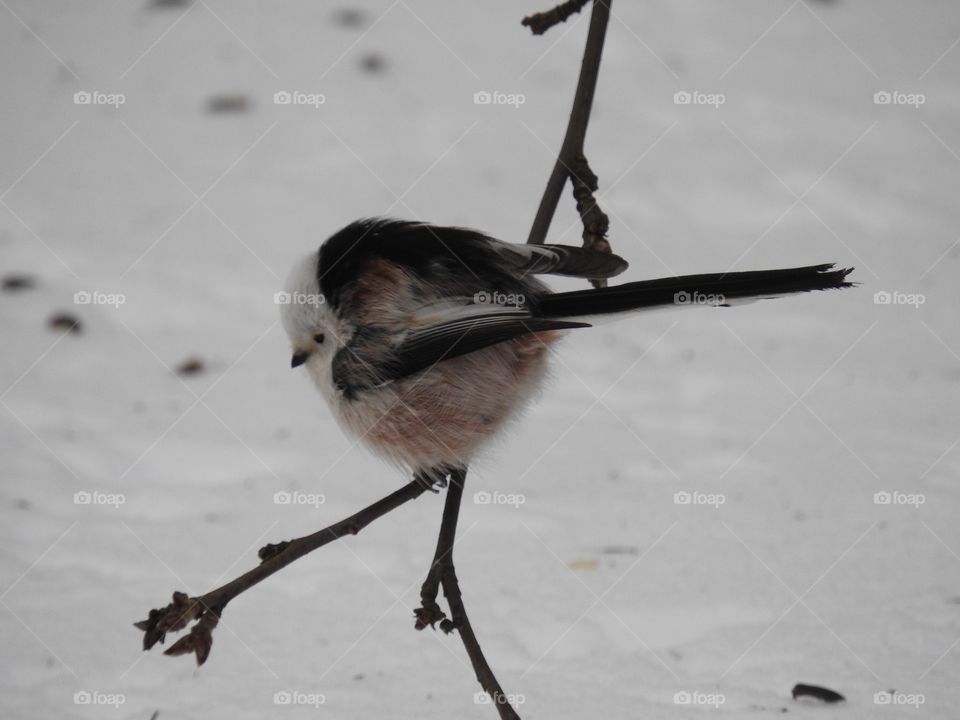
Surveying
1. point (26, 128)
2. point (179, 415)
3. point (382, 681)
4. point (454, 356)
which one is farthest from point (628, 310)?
point (26, 128)

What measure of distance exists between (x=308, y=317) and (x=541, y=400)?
703 mm

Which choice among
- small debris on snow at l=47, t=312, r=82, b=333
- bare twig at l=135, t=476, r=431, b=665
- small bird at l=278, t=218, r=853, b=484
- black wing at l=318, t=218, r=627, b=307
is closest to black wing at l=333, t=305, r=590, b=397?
small bird at l=278, t=218, r=853, b=484

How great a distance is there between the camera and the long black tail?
1.88 metres

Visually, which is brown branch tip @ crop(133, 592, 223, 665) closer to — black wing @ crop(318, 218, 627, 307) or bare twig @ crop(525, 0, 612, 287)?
black wing @ crop(318, 218, 627, 307)

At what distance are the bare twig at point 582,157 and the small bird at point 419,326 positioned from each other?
12 centimetres

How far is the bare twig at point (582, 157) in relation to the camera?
2359 millimetres

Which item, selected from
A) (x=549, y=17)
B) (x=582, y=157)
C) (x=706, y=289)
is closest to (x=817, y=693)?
(x=706, y=289)

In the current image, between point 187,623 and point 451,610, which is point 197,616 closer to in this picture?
point 187,623

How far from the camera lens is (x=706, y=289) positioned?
1.96 meters

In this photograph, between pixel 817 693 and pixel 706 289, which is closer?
pixel 706 289

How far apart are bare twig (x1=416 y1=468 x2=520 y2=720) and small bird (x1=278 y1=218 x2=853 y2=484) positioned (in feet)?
0.67

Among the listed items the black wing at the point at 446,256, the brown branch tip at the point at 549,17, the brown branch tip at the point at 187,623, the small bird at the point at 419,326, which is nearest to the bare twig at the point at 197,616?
the brown branch tip at the point at 187,623

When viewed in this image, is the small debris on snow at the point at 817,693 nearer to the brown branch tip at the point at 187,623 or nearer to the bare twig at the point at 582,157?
the bare twig at the point at 582,157

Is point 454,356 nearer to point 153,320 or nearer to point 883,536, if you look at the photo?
point 883,536
